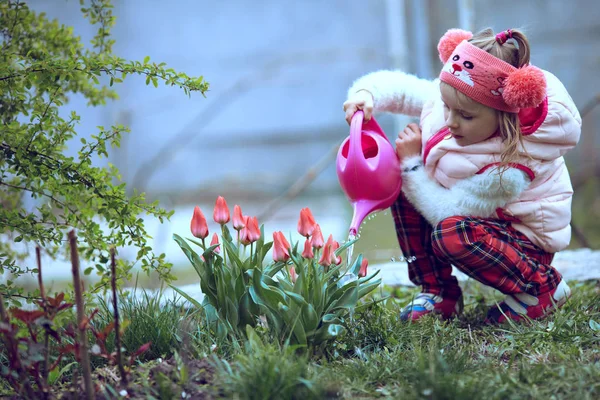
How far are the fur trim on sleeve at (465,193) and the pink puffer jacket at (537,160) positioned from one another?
3 cm

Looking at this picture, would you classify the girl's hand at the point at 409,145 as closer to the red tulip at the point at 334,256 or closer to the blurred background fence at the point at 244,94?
the red tulip at the point at 334,256

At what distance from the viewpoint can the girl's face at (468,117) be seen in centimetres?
209

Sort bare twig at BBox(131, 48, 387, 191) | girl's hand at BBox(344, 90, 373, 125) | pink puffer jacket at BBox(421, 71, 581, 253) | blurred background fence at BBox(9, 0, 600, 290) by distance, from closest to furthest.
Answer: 1. pink puffer jacket at BBox(421, 71, 581, 253)
2. girl's hand at BBox(344, 90, 373, 125)
3. bare twig at BBox(131, 48, 387, 191)
4. blurred background fence at BBox(9, 0, 600, 290)

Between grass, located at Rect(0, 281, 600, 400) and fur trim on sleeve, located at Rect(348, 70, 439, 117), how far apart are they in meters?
0.72

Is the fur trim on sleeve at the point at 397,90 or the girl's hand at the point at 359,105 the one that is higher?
the fur trim on sleeve at the point at 397,90

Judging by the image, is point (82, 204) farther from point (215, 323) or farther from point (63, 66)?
point (215, 323)

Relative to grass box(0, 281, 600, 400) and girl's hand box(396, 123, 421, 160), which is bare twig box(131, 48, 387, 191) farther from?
grass box(0, 281, 600, 400)

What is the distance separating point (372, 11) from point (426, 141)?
6435mm

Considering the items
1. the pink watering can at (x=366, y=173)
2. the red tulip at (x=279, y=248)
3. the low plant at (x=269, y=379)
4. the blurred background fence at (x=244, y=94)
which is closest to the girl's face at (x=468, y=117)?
the pink watering can at (x=366, y=173)

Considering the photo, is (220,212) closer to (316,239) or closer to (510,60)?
(316,239)

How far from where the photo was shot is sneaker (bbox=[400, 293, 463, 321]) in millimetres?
2332

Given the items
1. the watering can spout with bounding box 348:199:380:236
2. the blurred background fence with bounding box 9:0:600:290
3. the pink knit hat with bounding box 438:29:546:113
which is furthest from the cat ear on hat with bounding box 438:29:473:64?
the blurred background fence with bounding box 9:0:600:290

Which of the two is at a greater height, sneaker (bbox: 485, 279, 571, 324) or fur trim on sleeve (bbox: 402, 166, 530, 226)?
fur trim on sleeve (bbox: 402, 166, 530, 226)

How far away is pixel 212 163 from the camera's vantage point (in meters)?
8.95
